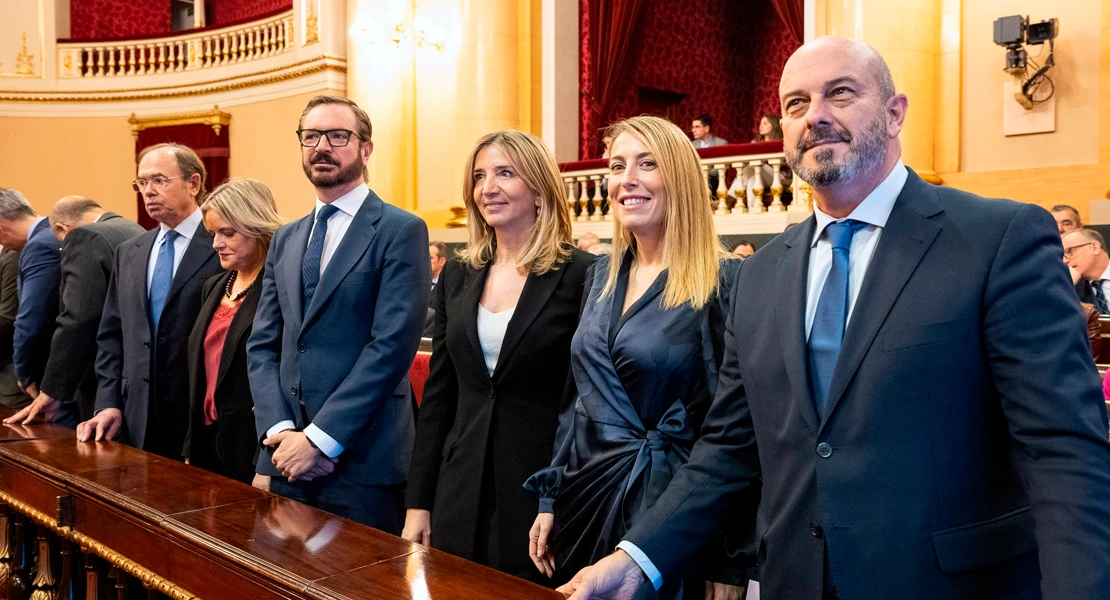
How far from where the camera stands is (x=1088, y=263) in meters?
4.60

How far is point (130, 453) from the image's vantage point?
7.69 ft

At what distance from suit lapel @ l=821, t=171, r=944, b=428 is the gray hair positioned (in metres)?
3.55

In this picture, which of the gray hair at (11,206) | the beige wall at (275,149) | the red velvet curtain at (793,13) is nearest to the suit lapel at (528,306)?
the gray hair at (11,206)

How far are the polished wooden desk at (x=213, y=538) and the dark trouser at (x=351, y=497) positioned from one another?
0.23 metres

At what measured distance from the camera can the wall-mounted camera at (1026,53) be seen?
6008mm

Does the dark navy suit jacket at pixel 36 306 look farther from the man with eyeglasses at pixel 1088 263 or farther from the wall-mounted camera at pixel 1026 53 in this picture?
the wall-mounted camera at pixel 1026 53

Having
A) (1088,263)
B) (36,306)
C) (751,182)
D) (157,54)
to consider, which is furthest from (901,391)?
(157,54)

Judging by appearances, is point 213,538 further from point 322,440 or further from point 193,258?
point 193,258

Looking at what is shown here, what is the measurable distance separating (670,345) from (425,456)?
672mm

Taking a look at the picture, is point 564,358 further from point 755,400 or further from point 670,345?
point 755,400

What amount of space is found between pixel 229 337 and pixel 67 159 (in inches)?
408

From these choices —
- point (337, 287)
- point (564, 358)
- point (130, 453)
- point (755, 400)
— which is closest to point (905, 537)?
point (755, 400)

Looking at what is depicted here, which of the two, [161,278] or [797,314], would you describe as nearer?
[797,314]

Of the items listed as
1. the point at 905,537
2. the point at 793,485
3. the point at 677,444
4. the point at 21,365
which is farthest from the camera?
the point at 21,365
